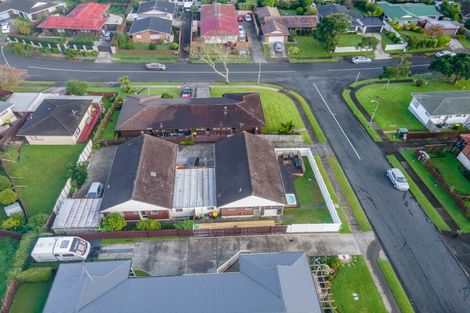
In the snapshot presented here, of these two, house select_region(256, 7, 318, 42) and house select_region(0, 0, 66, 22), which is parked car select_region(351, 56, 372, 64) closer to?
house select_region(256, 7, 318, 42)

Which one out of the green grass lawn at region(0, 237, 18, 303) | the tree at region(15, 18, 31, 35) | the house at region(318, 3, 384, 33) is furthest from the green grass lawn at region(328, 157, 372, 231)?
the tree at region(15, 18, 31, 35)

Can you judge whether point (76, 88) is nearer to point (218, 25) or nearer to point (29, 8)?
point (218, 25)

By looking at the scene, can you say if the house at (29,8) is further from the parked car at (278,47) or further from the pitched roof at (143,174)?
the pitched roof at (143,174)

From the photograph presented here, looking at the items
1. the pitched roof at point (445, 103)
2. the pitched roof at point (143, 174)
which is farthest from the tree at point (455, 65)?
the pitched roof at point (143, 174)

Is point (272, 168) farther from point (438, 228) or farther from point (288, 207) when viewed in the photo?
point (438, 228)

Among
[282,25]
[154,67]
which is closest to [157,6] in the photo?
[154,67]
